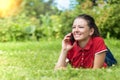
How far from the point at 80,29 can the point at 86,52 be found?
13.5 inches

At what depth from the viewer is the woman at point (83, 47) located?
6082 millimetres

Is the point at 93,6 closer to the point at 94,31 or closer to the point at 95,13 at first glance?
the point at 95,13

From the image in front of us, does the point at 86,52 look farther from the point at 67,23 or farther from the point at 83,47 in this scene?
the point at 67,23

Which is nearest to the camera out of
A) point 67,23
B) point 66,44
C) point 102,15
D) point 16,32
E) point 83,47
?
point 66,44

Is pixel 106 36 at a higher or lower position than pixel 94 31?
lower

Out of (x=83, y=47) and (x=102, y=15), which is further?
(x=102, y=15)

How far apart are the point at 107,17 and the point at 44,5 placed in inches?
440

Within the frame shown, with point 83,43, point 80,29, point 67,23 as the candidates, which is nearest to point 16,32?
point 67,23

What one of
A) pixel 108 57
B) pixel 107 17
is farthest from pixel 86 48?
pixel 107 17

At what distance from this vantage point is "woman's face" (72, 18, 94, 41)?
609 centimetres

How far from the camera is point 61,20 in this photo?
13.7m

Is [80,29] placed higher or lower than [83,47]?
higher

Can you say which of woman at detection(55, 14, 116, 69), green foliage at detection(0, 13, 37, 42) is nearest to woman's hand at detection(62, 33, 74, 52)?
woman at detection(55, 14, 116, 69)

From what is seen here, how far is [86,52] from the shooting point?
6203 mm
